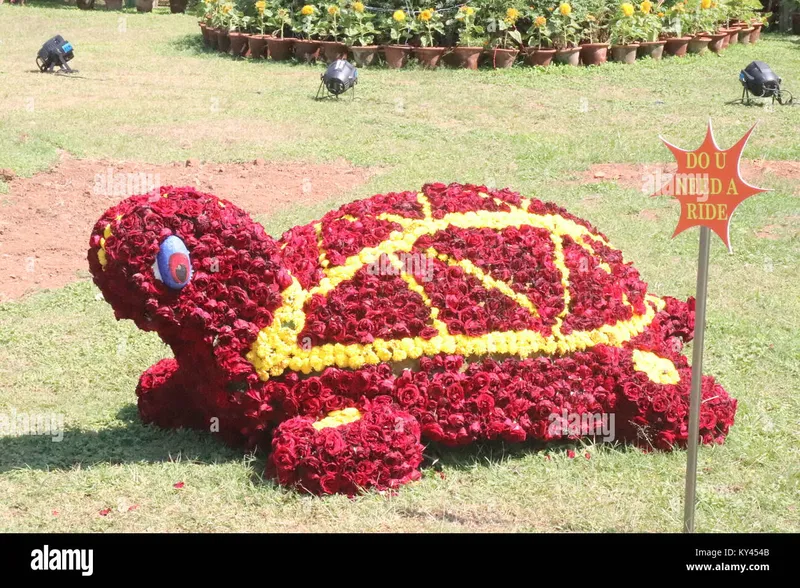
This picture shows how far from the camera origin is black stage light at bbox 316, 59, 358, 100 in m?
14.3

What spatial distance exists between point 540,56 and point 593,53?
0.99 metres

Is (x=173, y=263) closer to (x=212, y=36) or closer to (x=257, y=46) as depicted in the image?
(x=257, y=46)

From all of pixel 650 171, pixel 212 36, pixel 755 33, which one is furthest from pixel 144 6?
pixel 650 171

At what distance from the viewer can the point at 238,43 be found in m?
18.0

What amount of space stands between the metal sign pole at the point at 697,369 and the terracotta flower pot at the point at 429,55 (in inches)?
514

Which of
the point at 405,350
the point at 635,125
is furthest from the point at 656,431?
the point at 635,125

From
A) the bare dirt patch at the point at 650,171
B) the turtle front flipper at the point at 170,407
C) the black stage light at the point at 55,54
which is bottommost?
the turtle front flipper at the point at 170,407

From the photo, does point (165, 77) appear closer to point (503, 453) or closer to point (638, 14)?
point (638, 14)

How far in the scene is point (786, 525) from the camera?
4.40 meters

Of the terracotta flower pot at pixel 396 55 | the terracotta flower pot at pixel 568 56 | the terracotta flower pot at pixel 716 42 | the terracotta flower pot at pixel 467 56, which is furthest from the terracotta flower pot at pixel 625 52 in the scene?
the terracotta flower pot at pixel 396 55

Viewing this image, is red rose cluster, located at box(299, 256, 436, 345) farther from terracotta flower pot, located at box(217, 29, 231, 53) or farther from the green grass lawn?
terracotta flower pot, located at box(217, 29, 231, 53)

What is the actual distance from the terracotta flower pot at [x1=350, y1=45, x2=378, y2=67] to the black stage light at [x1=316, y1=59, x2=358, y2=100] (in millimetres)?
2071

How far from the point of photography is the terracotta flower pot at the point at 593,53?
16656 mm

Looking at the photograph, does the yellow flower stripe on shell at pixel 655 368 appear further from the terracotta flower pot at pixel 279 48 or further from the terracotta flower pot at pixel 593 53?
the terracotta flower pot at pixel 279 48
